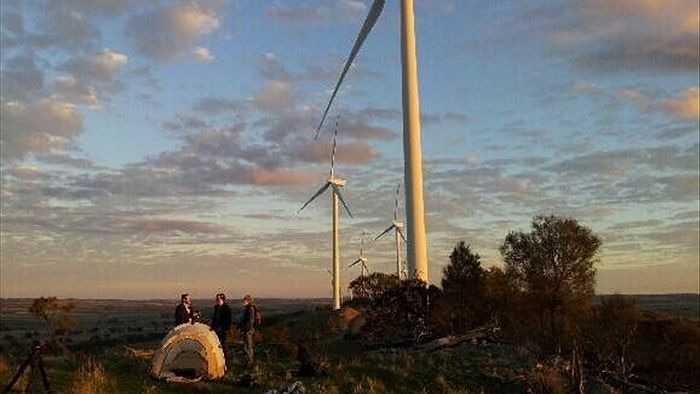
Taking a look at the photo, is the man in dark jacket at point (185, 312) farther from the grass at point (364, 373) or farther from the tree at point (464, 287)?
the tree at point (464, 287)

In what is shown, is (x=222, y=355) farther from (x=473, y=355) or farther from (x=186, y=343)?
(x=473, y=355)

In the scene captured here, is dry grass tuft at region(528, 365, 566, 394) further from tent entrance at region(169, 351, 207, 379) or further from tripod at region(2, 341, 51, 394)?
tripod at region(2, 341, 51, 394)

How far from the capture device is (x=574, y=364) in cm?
2470

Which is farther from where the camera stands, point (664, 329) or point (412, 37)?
point (664, 329)

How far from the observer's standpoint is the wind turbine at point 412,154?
36.2 meters

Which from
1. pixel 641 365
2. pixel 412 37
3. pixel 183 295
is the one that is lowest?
pixel 641 365

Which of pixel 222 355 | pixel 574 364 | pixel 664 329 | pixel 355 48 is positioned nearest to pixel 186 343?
pixel 222 355

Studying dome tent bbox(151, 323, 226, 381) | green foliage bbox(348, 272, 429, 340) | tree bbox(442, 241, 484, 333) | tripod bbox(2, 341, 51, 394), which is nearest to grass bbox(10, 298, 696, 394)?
dome tent bbox(151, 323, 226, 381)

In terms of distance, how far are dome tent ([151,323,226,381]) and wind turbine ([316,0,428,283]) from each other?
14828 millimetres

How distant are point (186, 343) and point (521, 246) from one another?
124 feet

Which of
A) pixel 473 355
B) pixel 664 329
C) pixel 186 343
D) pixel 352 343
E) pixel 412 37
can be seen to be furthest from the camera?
pixel 664 329

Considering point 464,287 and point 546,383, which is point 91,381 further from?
point 464,287

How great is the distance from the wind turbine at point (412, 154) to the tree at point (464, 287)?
1149cm

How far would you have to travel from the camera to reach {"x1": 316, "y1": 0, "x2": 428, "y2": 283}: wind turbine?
119ft
